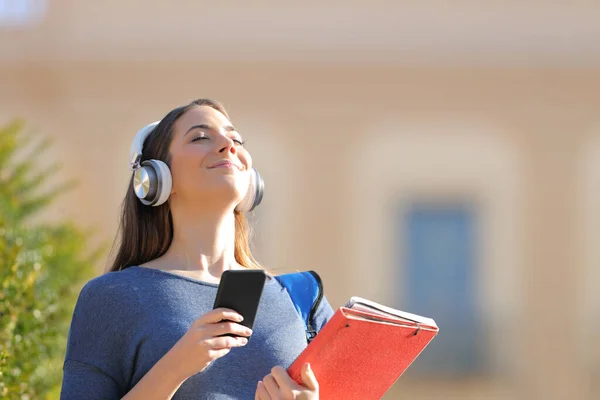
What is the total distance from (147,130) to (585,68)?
1203 centimetres

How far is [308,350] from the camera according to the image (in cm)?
284

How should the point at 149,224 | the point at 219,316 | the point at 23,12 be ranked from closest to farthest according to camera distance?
the point at 219,316
the point at 149,224
the point at 23,12

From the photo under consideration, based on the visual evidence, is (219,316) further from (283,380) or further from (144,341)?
(144,341)

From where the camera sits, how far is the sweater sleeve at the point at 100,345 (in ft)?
9.75

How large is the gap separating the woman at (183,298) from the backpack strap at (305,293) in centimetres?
2

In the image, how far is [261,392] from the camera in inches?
112

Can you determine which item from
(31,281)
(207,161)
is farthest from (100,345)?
(31,281)

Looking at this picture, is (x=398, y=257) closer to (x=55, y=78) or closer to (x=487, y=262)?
(x=487, y=262)

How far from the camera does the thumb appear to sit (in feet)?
9.33

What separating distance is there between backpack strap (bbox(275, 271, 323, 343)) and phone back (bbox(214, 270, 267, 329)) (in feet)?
1.64

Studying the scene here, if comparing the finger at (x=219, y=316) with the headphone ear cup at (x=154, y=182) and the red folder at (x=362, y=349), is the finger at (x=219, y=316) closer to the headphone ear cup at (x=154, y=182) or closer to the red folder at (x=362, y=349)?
the red folder at (x=362, y=349)

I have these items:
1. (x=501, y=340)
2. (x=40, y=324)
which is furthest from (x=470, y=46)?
(x=40, y=324)

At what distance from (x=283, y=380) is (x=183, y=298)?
0.41 metres

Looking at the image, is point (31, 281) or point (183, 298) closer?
point (183, 298)
